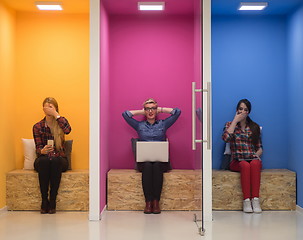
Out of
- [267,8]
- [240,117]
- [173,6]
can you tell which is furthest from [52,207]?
[267,8]

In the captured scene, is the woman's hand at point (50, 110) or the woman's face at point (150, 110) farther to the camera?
the woman's face at point (150, 110)

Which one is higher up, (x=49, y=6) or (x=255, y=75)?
(x=49, y=6)

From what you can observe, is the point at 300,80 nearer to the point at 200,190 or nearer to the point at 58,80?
the point at 200,190

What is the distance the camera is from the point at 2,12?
17.0 feet

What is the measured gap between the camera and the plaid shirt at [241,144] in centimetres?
527

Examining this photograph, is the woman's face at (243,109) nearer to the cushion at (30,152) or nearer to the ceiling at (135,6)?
the ceiling at (135,6)

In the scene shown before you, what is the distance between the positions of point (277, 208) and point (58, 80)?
3.09m

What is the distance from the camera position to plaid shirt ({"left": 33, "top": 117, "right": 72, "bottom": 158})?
526 cm

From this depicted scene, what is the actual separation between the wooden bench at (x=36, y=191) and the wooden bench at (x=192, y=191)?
31 cm

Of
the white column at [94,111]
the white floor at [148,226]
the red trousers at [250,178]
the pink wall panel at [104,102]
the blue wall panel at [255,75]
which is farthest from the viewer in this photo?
the blue wall panel at [255,75]

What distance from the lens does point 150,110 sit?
5445mm

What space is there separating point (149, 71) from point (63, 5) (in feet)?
4.39

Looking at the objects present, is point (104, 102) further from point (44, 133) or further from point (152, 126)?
point (44, 133)

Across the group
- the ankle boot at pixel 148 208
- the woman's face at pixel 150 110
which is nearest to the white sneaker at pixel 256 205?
the ankle boot at pixel 148 208
